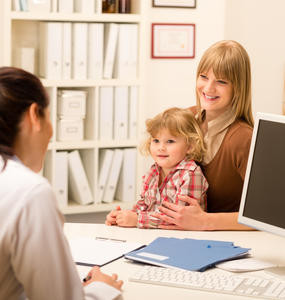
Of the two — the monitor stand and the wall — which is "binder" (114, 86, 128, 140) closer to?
Answer: the wall

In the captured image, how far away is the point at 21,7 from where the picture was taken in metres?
3.79

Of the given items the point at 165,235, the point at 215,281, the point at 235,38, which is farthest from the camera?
the point at 235,38

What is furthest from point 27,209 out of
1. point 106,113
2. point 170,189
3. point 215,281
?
point 106,113

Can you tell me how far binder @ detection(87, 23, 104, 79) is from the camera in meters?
3.96

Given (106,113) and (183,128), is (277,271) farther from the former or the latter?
(106,113)

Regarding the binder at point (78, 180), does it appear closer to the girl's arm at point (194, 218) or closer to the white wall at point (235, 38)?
the white wall at point (235, 38)

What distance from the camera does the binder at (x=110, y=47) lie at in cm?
401

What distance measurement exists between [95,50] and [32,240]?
277cm

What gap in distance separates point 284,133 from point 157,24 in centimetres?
258

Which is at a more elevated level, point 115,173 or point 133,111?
point 133,111

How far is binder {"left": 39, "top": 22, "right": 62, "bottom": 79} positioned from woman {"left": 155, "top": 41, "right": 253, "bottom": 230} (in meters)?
1.50

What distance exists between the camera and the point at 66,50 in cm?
391

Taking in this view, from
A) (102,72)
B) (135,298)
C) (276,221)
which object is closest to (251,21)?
(102,72)

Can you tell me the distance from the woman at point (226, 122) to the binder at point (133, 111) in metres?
1.53
